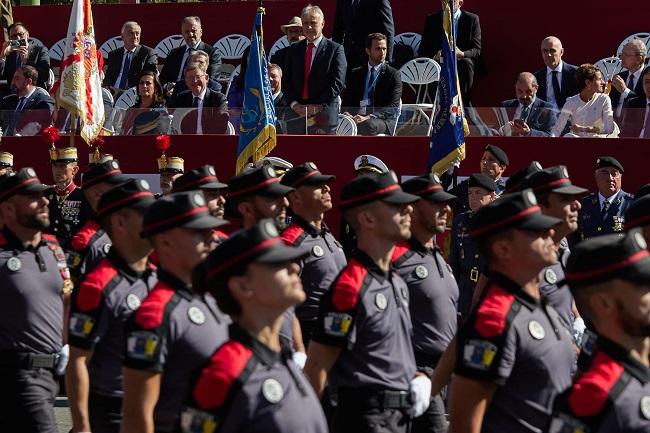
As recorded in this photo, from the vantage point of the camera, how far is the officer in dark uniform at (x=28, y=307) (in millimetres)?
7707

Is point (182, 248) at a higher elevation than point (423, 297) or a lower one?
higher

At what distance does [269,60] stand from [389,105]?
3.44 metres

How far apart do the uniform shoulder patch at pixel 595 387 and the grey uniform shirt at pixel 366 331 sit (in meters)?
2.03

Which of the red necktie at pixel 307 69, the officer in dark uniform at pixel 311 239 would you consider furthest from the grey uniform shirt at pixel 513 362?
the red necktie at pixel 307 69

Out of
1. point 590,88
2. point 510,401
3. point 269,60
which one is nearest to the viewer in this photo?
point 510,401

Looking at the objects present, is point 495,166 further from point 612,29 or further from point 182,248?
point 182,248

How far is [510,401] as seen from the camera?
18.6 ft

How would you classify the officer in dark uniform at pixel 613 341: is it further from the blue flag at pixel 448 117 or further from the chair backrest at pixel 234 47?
the chair backrest at pixel 234 47

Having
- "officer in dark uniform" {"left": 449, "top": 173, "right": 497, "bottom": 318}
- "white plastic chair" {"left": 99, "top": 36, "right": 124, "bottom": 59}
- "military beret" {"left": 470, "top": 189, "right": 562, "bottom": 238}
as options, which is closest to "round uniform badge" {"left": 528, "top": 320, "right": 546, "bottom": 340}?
"military beret" {"left": 470, "top": 189, "right": 562, "bottom": 238}

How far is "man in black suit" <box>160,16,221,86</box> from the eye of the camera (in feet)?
57.2

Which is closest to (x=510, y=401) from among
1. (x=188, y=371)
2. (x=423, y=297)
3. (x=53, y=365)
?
(x=188, y=371)

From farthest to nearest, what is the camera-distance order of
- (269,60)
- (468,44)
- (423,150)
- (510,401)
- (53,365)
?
(269,60), (468,44), (423,150), (53,365), (510,401)

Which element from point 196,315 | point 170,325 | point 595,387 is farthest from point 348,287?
point 595,387

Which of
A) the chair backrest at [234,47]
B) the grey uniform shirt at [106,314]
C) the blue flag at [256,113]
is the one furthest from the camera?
the chair backrest at [234,47]
